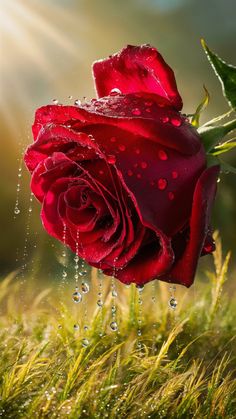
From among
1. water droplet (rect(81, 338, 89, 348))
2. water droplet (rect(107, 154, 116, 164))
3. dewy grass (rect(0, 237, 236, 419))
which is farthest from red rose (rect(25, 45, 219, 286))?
water droplet (rect(81, 338, 89, 348))

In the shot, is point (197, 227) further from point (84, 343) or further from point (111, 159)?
point (84, 343)

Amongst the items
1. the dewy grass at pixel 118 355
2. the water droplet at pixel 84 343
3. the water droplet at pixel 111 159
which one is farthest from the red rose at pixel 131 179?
the water droplet at pixel 84 343

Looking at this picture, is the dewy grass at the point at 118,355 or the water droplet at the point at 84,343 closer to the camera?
the dewy grass at the point at 118,355

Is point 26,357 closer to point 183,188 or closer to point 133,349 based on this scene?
point 133,349

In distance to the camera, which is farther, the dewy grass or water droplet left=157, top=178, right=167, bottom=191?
the dewy grass

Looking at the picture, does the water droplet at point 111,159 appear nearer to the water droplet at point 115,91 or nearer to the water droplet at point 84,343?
the water droplet at point 115,91

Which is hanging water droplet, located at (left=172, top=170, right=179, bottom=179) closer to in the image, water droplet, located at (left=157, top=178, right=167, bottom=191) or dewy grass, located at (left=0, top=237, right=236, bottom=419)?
water droplet, located at (left=157, top=178, right=167, bottom=191)

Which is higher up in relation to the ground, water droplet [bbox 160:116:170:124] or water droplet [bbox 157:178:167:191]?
water droplet [bbox 160:116:170:124]

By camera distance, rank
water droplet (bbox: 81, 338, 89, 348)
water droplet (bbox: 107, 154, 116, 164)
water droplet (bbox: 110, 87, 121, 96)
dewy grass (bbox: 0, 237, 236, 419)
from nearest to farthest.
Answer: water droplet (bbox: 107, 154, 116, 164), water droplet (bbox: 110, 87, 121, 96), dewy grass (bbox: 0, 237, 236, 419), water droplet (bbox: 81, 338, 89, 348)
